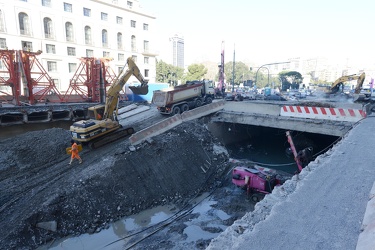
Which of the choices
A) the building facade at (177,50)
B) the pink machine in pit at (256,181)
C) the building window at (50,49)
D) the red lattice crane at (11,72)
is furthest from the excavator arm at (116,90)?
the building facade at (177,50)

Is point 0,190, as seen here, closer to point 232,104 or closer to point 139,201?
point 139,201

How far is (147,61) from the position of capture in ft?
161

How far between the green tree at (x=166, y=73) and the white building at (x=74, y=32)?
11.8 m

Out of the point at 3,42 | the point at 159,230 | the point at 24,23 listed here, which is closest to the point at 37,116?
the point at 159,230

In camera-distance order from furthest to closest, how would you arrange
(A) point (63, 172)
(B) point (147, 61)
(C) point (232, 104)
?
(B) point (147, 61)
(C) point (232, 104)
(A) point (63, 172)

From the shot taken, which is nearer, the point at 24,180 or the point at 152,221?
the point at 152,221

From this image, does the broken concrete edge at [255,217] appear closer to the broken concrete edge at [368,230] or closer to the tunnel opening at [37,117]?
the broken concrete edge at [368,230]

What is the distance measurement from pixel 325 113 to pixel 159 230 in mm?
11616

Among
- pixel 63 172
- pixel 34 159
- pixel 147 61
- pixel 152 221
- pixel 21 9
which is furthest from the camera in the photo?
pixel 147 61

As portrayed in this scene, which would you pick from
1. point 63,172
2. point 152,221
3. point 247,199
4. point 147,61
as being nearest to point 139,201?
point 152,221

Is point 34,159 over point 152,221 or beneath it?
over

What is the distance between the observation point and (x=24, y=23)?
33406 millimetres

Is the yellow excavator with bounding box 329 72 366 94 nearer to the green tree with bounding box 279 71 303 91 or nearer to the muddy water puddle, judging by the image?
the muddy water puddle

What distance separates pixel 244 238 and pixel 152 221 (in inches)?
252
